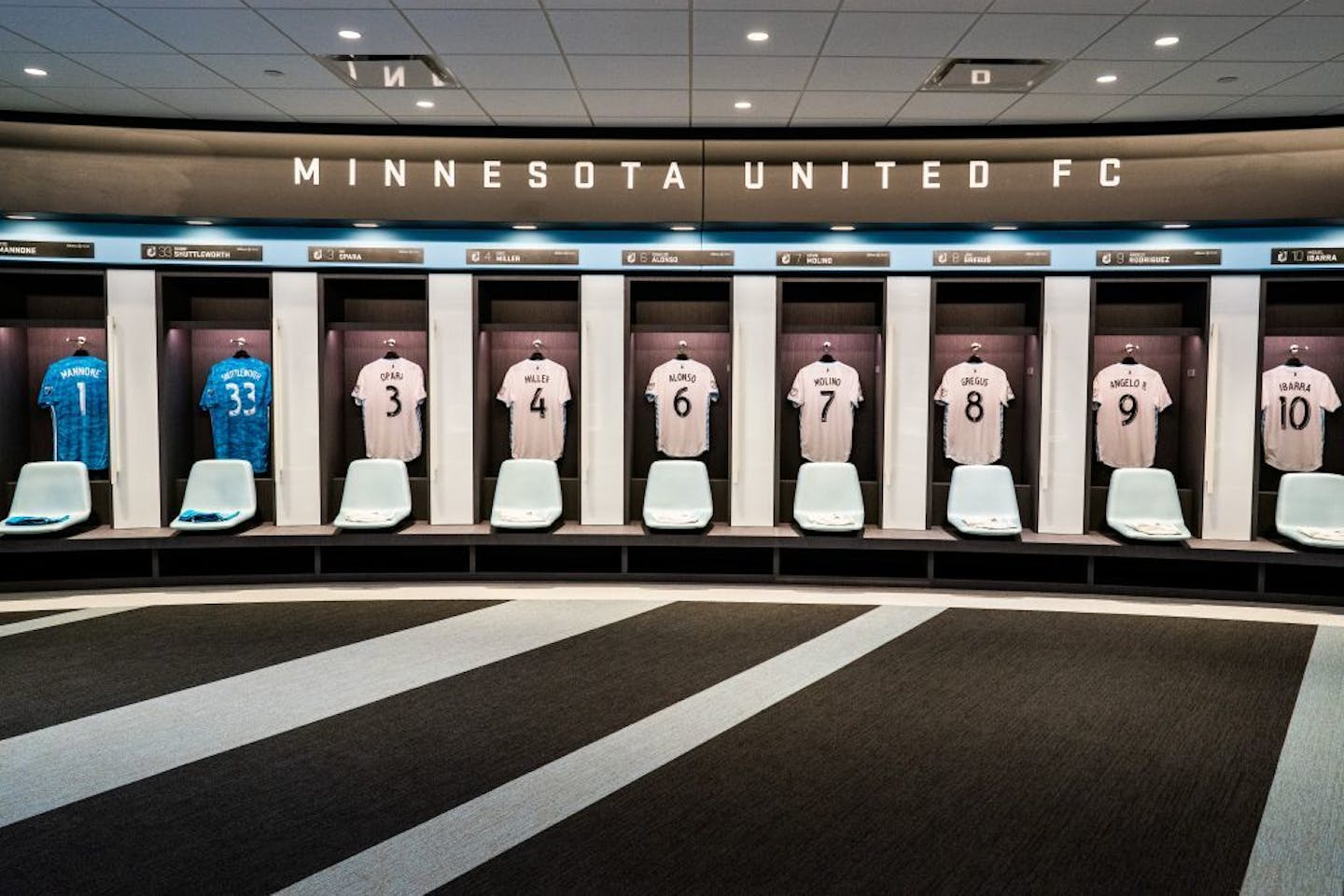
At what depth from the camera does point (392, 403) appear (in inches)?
234

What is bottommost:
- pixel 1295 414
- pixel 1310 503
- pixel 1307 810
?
pixel 1307 810

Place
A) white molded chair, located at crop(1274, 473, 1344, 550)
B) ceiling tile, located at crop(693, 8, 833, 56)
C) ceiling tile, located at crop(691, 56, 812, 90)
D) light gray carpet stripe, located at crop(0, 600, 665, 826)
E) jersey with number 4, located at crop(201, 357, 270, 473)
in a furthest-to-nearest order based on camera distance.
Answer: jersey with number 4, located at crop(201, 357, 270, 473) < white molded chair, located at crop(1274, 473, 1344, 550) < ceiling tile, located at crop(691, 56, 812, 90) < ceiling tile, located at crop(693, 8, 833, 56) < light gray carpet stripe, located at crop(0, 600, 665, 826)

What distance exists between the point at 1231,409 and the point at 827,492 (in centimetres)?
247

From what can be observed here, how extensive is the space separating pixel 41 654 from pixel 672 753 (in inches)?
117

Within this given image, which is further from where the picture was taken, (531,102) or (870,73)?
(531,102)

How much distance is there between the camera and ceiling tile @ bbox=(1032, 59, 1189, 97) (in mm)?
4125

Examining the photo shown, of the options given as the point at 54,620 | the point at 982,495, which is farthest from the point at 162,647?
the point at 982,495

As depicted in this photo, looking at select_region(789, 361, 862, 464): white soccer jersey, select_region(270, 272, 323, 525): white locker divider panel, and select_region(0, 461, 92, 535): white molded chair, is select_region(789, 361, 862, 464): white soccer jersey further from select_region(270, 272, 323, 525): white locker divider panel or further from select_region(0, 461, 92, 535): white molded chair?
select_region(0, 461, 92, 535): white molded chair

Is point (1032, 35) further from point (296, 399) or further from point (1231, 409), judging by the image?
point (296, 399)

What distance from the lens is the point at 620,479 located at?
5.83 m

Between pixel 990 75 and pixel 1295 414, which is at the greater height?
pixel 990 75

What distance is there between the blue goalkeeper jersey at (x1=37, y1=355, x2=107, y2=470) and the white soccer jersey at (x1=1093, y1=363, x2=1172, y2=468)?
20.7 feet

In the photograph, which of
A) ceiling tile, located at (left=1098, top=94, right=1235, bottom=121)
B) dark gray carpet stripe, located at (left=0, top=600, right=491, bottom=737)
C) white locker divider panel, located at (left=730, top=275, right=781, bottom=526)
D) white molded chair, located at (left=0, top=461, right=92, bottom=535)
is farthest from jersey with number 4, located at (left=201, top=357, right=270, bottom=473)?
ceiling tile, located at (left=1098, top=94, right=1235, bottom=121)

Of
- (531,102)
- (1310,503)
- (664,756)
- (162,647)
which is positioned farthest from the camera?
(1310,503)
